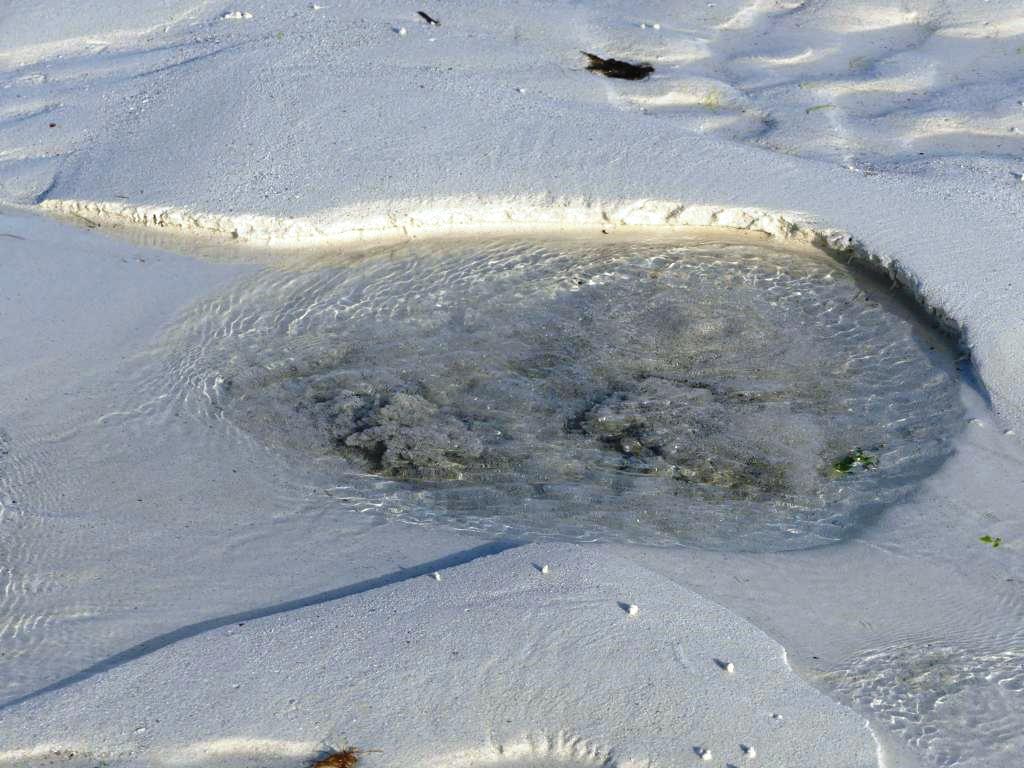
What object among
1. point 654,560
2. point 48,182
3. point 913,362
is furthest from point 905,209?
point 48,182

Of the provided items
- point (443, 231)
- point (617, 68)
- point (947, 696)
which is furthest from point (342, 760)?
point (617, 68)

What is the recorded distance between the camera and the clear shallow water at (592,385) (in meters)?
3.06

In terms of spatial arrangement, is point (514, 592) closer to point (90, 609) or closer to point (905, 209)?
point (90, 609)

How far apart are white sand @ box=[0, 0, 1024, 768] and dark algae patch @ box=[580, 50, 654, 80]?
0.24ft

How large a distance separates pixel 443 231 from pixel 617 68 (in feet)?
5.27

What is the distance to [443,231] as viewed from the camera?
4.07 m

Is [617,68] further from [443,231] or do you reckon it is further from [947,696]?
[947,696]

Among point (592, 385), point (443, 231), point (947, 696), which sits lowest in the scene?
point (947, 696)

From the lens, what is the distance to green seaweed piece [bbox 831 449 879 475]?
10.4ft

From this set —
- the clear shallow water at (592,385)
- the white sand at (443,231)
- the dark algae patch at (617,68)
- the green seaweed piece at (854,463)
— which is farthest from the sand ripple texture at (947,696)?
the dark algae patch at (617,68)

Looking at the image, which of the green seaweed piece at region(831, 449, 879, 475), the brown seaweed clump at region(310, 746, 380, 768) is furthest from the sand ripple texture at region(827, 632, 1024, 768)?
the brown seaweed clump at region(310, 746, 380, 768)

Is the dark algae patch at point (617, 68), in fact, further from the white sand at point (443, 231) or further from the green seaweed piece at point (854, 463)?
the green seaweed piece at point (854, 463)

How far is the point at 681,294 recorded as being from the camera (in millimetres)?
3859

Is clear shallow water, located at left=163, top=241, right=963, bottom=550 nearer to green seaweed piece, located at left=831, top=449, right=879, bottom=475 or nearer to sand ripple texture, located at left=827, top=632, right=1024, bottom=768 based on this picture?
green seaweed piece, located at left=831, top=449, right=879, bottom=475
